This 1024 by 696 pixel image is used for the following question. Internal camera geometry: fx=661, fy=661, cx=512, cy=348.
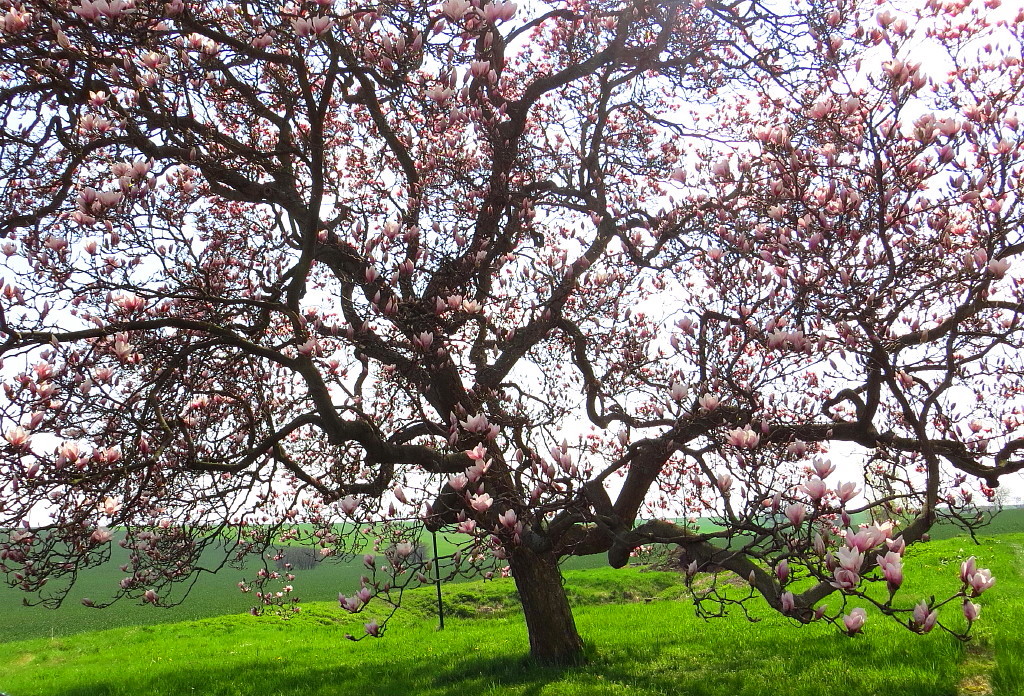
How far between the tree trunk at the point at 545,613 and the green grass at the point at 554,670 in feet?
1.13

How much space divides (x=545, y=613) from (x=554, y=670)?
78cm

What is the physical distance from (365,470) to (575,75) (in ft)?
21.7

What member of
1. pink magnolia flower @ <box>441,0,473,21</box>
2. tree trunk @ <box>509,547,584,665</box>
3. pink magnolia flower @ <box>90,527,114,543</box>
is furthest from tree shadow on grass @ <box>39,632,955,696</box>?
pink magnolia flower @ <box>441,0,473,21</box>

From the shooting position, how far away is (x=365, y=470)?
9.90 meters

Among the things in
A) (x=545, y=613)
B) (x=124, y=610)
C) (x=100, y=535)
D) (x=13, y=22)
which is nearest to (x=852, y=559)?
(x=100, y=535)

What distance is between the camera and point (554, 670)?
9.38m


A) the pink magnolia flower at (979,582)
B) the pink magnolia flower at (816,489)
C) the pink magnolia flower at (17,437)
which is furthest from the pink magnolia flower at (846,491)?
the pink magnolia flower at (17,437)

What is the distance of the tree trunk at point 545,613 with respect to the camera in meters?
9.80

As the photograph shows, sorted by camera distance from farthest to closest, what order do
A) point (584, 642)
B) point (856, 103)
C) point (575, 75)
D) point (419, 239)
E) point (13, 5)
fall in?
point (584, 642), point (575, 75), point (419, 239), point (13, 5), point (856, 103)

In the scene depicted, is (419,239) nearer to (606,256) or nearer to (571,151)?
(606,256)

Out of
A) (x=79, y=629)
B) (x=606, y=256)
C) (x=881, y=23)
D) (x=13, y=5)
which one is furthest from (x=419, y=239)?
(x=79, y=629)

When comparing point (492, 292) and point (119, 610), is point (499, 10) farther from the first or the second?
point (119, 610)

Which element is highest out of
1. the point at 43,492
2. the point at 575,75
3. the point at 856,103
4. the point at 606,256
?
the point at 575,75

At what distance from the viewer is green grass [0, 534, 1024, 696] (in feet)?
26.8
